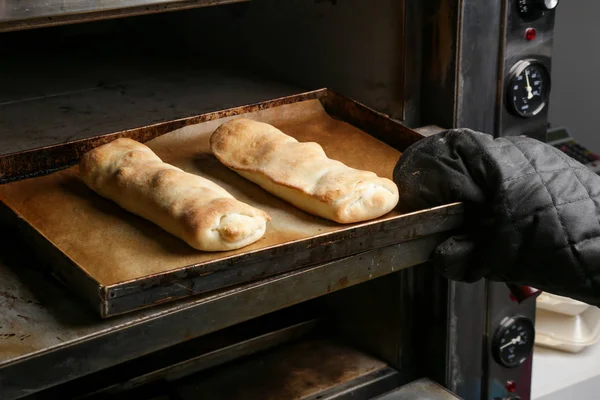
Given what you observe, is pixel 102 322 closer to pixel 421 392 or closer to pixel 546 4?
pixel 421 392

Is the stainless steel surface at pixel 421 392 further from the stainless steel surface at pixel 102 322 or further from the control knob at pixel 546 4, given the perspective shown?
the control knob at pixel 546 4

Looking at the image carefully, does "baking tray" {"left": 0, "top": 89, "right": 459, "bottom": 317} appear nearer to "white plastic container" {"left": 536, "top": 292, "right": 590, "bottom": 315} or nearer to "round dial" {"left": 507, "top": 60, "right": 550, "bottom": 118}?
"round dial" {"left": 507, "top": 60, "right": 550, "bottom": 118}

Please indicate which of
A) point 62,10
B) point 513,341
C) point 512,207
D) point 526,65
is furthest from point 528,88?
point 62,10

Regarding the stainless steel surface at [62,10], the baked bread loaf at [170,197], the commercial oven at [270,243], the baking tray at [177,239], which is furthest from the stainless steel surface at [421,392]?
the stainless steel surface at [62,10]

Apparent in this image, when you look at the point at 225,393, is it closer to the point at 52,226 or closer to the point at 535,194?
the point at 52,226

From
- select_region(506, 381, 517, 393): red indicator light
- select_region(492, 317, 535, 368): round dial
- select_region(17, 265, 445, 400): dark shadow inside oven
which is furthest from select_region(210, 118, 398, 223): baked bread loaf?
select_region(506, 381, 517, 393): red indicator light

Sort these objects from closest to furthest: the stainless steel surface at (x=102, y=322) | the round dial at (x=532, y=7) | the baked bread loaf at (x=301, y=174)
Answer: the stainless steel surface at (x=102, y=322) < the baked bread loaf at (x=301, y=174) < the round dial at (x=532, y=7)
